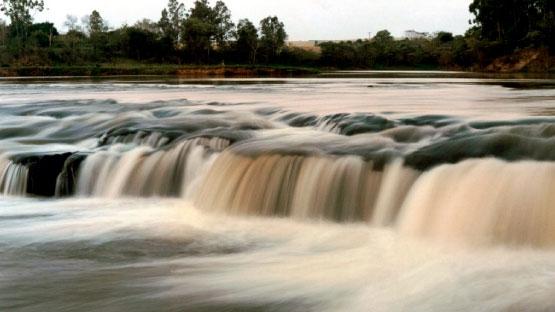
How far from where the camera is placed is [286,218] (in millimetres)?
7680

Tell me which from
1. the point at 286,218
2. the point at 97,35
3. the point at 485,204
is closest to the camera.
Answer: the point at 485,204

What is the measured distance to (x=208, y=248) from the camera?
6527 mm

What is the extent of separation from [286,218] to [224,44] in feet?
282

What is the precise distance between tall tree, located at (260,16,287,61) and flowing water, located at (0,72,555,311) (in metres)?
79.3

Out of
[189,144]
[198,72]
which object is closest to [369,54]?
[198,72]

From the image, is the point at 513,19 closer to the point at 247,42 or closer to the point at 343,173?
the point at 247,42

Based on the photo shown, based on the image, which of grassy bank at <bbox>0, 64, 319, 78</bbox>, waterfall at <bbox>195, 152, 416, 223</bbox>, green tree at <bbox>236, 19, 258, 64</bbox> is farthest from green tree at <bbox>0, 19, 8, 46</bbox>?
waterfall at <bbox>195, 152, 416, 223</bbox>

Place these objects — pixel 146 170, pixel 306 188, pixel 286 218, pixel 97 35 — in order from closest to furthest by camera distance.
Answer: pixel 286 218
pixel 306 188
pixel 146 170
pixel 97 35

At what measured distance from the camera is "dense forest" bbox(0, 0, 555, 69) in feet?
242

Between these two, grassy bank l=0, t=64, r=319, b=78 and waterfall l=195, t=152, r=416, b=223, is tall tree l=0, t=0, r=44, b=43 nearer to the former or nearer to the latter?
grassy bank l=0, t=64, r=319, b=78

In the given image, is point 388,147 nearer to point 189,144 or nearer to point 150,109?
point 189,144

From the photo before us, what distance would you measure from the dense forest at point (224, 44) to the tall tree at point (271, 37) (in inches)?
5.5

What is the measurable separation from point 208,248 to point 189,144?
392cm

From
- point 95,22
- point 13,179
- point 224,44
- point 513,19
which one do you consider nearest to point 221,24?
point 224,44
